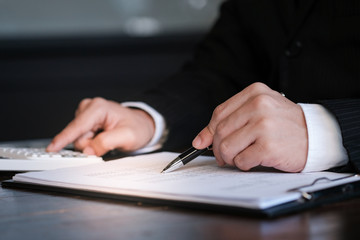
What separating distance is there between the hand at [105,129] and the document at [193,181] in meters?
0.19

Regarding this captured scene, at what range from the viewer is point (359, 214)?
0.56m

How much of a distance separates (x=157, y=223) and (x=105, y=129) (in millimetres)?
603

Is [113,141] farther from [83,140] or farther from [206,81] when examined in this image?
[206,81]

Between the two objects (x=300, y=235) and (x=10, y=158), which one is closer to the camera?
(x=300, y=235)

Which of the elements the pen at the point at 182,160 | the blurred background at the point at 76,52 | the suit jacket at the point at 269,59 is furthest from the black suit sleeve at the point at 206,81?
the blurred background at the point at 76,52

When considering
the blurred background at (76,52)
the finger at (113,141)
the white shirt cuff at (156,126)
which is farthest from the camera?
the blurred background at (76,52)

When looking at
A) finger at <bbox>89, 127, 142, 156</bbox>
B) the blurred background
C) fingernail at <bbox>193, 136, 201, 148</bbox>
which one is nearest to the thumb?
fingernail at <bbox>193, 136, 201, 148</bbox>

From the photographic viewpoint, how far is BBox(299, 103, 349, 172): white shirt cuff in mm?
756

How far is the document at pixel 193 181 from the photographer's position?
585mm

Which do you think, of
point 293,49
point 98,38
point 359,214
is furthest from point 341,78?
point 98,38

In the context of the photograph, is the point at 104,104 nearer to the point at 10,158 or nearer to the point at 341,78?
the point at 10,158

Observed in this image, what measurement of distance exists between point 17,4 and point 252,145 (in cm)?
208

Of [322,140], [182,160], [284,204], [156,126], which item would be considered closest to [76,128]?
[156,126]

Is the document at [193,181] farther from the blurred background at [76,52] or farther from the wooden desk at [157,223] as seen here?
the blurred background at [76,52]
